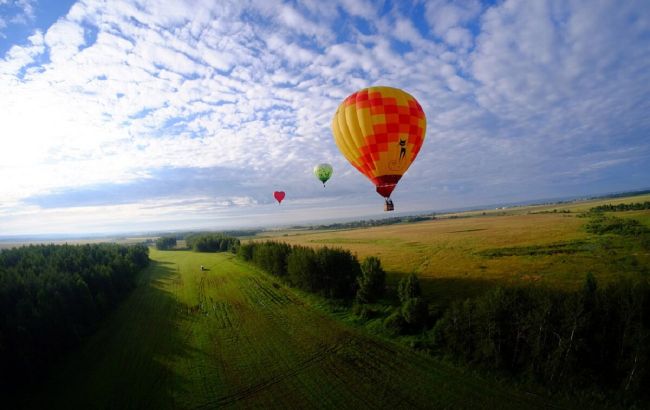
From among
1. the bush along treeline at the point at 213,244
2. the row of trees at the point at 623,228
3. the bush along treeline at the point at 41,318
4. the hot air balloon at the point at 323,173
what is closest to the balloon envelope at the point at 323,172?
the hot air balloon at the point at 323,173

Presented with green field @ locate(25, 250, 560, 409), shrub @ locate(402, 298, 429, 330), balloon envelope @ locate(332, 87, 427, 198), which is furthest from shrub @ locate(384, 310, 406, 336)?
balloon envelope @ locate(332, 87, 427, 198)

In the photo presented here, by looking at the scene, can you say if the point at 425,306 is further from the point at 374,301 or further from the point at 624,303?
the point at 624,303

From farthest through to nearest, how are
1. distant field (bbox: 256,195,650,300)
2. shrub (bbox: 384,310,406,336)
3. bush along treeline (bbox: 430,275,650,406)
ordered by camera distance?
1. distant field (bbox: 256,195,650,300)
2. shrub (bbox: 384,310,406,336)
3. bush along treeline (bbox: 430,275,650,406)

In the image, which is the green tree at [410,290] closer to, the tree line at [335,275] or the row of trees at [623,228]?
the tree line at [335,275]

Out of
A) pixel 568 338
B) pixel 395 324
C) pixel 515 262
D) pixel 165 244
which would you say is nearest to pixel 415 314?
pixel 395 324

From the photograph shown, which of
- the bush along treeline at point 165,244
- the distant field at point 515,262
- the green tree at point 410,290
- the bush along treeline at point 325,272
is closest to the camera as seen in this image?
the green tree at point 410,290

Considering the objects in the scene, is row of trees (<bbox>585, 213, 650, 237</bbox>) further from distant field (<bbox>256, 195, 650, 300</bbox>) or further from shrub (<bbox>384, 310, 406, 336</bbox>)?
shrub (<bbox>384, 310, 406, 336</bbox>)

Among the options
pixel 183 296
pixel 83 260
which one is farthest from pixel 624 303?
pixel 83 260
